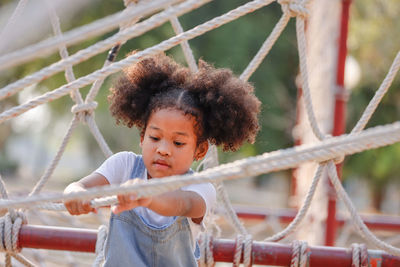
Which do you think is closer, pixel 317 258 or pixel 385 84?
pixel 317 258

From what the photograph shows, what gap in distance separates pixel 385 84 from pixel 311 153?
61 centimetres

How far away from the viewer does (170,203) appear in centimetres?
88

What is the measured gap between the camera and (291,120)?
718 cm

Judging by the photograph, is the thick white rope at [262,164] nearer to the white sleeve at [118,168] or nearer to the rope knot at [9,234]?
the white sleeve at [118,168]

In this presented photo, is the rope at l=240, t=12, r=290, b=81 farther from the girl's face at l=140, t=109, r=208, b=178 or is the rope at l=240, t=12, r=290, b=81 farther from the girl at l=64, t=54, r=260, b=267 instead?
the girl's face at l=140, t=109, r=208, b=178

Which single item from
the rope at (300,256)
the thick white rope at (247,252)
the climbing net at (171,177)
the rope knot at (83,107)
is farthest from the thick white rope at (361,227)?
the rope knot at (83,107)

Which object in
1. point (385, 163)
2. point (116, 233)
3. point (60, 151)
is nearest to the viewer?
point (116, 233)

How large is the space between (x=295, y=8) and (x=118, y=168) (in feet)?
1.67

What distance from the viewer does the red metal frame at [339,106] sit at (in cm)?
230

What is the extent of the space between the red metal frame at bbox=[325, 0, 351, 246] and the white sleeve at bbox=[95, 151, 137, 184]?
4.57ft

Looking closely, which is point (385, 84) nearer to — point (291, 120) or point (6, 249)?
point (6, 249)

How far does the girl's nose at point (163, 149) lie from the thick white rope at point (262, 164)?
270 mm

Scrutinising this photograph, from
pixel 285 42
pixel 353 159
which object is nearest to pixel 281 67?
pixel 285 42

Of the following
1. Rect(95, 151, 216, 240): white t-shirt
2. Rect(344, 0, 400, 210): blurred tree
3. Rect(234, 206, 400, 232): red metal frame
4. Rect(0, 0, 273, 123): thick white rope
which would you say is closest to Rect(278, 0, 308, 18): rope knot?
Rect(0, 0, 273, 123): thick white rope
